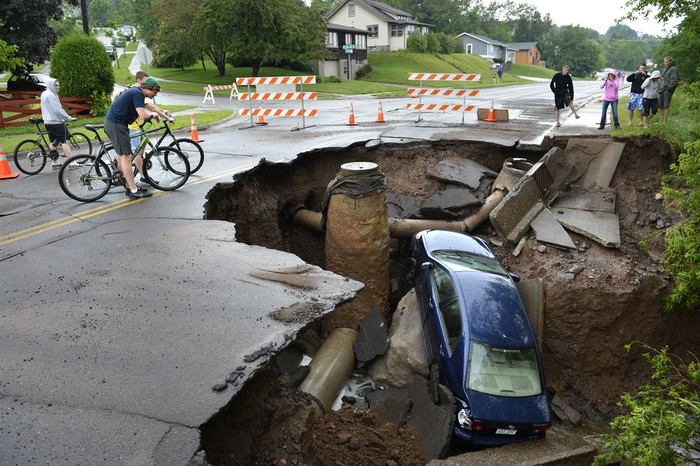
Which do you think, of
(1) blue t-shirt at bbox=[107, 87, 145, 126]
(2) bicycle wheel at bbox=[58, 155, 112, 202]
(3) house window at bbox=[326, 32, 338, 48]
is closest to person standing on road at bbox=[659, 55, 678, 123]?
(1) blue t-shirt at bbox=[107, 87, 145, 126]

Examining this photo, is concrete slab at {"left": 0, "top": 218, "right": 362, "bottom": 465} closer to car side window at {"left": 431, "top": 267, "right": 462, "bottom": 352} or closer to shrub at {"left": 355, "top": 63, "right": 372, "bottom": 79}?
car side window at {"left": 431, "top": 267, "right": 462, "bottom": 352}

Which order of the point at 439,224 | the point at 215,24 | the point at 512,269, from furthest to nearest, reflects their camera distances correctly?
the point at 215,24 → the point at 439,224 → the point at 512,269

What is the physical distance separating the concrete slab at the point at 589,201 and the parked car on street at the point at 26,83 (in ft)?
77.6

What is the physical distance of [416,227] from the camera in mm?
11352

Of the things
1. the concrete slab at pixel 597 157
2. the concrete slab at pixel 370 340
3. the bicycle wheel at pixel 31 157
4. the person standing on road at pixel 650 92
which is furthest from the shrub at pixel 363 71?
the concrete slab at pixel 370 340

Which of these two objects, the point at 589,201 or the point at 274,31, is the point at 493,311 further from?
the point at 274,31

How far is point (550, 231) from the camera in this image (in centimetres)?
1054

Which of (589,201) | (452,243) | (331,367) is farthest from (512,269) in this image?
(331,367)

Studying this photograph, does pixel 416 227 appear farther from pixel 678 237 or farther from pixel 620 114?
pixel 620 114

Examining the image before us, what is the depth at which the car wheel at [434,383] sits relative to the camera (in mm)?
6922

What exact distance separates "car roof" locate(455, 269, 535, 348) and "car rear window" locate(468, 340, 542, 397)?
0.12 metres

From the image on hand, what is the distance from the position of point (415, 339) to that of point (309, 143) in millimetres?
7279

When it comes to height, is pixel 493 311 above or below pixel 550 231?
below

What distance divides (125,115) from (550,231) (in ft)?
28.1
